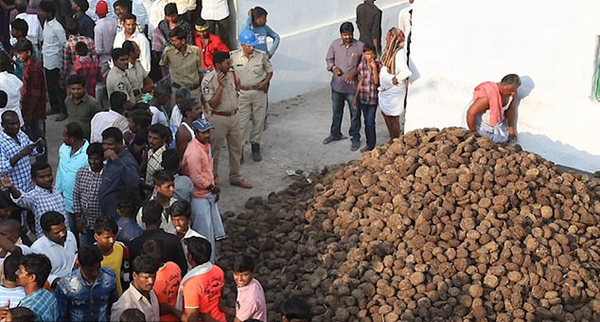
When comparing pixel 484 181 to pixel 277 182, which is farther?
pixel 277 182

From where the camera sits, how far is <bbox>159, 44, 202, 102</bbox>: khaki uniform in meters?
9.22

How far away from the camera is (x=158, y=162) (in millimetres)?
6887

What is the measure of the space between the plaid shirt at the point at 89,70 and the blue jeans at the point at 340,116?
287cm

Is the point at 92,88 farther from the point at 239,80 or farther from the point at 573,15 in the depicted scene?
the point at 573,15

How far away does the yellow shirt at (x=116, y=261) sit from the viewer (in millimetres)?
5500

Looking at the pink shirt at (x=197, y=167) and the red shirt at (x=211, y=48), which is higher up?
the red shirt at (x=211, y=48)

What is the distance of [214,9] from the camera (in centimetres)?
1093

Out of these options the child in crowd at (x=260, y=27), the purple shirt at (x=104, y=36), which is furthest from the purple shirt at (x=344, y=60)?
the purple shirt at (x=104, y=36)

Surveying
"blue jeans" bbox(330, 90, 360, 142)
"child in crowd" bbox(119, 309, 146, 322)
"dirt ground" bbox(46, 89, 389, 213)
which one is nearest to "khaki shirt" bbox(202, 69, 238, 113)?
"dirt ground" bbox(46, 89, 389, 213)

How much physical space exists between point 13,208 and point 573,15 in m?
5.45

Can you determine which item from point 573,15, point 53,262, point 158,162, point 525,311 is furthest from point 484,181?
point 53,262

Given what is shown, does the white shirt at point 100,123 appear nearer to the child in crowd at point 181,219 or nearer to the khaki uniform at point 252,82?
the child in crowd at point 181,219

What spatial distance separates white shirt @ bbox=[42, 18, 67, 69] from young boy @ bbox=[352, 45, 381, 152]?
3655 millimetres

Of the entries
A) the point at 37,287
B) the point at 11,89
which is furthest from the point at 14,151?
the point at 37,287
